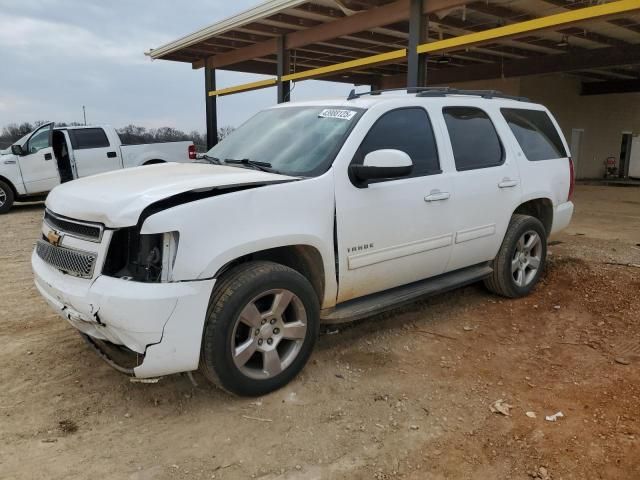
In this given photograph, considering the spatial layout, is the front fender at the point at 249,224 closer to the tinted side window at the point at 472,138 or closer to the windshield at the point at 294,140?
the windshield at the point at 294,140

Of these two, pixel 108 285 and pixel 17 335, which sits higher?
pixel 108 285

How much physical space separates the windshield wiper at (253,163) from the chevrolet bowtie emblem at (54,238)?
1355mm

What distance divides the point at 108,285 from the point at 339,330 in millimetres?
2085

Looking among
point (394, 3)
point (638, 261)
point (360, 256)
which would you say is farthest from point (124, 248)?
point (394, 3)

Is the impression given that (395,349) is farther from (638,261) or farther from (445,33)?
(445,33)

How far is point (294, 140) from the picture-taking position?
3.87m

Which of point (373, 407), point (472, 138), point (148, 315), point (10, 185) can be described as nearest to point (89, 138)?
point (10, 185)

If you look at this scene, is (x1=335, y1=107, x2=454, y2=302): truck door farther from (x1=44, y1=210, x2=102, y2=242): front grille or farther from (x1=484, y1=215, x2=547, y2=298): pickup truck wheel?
(x1=44, y1=210, x2=102, y2=242): front grille

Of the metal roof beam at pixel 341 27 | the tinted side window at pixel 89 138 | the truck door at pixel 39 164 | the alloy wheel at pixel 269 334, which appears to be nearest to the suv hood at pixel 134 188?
the alloy wheel at pixel 269 334

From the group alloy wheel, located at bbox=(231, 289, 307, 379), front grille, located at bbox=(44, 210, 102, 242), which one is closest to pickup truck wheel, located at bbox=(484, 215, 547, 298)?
alloy wheel, located at bbox=(231, 289, 307, 379)

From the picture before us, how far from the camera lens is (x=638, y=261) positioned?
20.7 feet

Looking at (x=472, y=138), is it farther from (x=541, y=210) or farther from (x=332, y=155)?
(x=332, y=155)

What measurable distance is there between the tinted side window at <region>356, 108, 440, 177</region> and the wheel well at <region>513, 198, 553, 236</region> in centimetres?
168

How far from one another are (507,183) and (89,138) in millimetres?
9945
